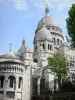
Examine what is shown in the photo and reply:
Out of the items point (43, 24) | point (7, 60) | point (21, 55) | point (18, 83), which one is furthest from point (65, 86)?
point (43, 24)

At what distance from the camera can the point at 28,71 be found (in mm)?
58250

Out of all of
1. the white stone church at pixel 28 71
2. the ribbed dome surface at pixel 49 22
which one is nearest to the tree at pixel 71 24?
the white stone church at pixel 28 71

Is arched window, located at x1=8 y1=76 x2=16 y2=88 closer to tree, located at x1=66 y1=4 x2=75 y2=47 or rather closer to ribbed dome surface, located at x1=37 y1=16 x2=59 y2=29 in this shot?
tree, located at x1=66 y1=4 x2=75 y2=47

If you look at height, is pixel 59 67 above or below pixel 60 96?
above

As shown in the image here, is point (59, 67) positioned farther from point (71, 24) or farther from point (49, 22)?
point (49, 22)

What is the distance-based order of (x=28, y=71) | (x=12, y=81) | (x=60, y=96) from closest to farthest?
(x=60, y=96) < (x=12, y=81) < (x=28, y=71)

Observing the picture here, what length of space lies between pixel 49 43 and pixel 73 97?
32.5m

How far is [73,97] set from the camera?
38.0 m

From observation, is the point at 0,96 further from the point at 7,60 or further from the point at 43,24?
the point at 43,24

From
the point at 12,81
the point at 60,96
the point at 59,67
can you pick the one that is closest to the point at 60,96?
the point at 60,96

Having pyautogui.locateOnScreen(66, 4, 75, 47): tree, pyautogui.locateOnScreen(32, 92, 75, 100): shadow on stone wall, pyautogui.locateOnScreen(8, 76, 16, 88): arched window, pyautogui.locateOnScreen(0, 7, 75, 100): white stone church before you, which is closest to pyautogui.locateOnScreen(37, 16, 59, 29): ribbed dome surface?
pyautogui.locateOnScreen(0, 7, 75, 100): white stone church

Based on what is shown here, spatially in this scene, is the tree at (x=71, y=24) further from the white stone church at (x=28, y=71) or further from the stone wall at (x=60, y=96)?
the white stone church at (x=28, y=71)

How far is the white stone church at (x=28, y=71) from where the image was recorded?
53797 millimetres

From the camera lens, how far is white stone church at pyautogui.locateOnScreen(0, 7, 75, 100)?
53797 mm
